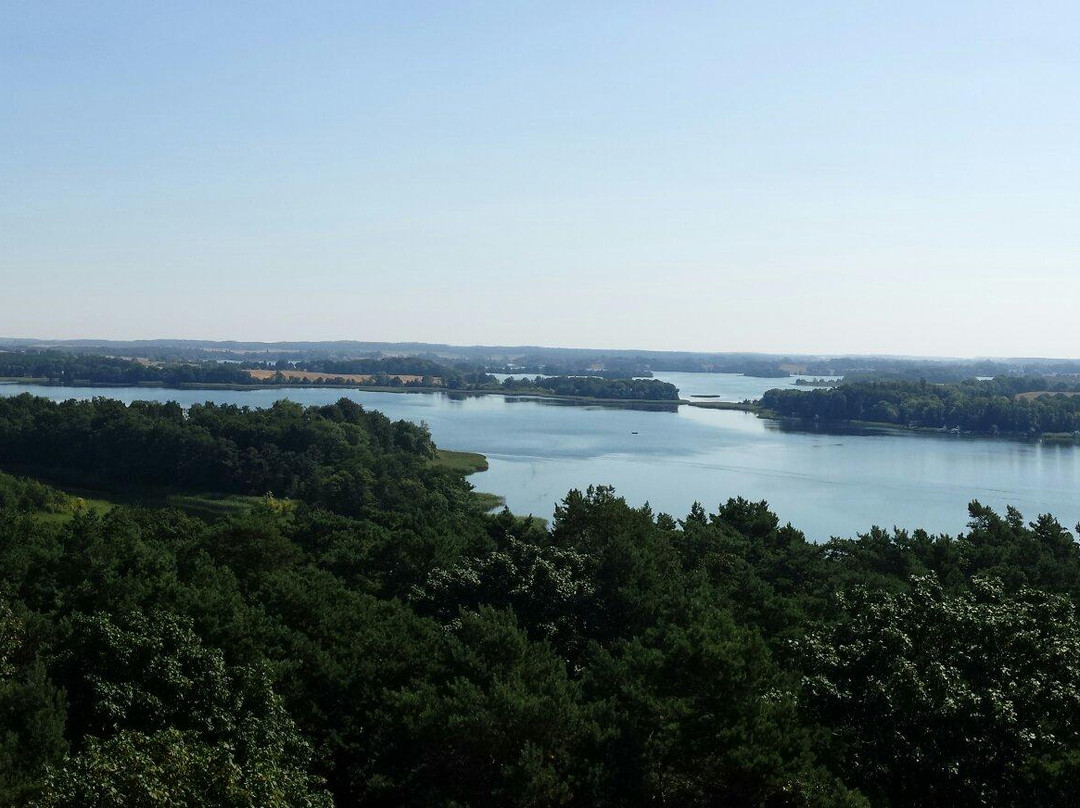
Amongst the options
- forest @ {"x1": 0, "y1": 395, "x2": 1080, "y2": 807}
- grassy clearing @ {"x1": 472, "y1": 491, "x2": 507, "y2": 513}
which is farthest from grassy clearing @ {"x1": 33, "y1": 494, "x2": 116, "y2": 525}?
forest @ {"x1": 0, "y1": 395, "x2": 1080, "y2": 807}

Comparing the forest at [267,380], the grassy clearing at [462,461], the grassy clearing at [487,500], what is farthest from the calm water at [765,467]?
the forest at [267,380]

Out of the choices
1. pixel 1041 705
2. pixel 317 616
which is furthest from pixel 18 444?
pixel 1041 705

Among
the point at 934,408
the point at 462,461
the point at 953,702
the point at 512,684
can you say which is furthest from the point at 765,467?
the point at 953,702

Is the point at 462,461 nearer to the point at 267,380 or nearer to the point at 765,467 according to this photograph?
the point at 765,467

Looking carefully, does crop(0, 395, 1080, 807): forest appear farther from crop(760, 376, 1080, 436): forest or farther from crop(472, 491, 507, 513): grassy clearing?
crop(760, 376, 1080, 436): forest

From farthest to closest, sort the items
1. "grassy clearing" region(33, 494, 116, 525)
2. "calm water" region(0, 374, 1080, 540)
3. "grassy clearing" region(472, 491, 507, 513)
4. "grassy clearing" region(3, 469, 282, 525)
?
"calm water" region(0, 374, 1080, 540) → "grassy clearing" region(472, 491, 507, 513) → "grassy clearing" region(3, 469, 282, 525) → "grassy clearing" region(33, 494, 116, 525)

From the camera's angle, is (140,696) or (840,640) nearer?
(140,696)

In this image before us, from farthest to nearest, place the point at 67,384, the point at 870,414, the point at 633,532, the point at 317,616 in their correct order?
1. the point at 67,384
2. the point at 870,414
3. the point at 633,532
4. the point at 317,616

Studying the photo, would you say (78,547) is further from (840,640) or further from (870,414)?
(870,414)
